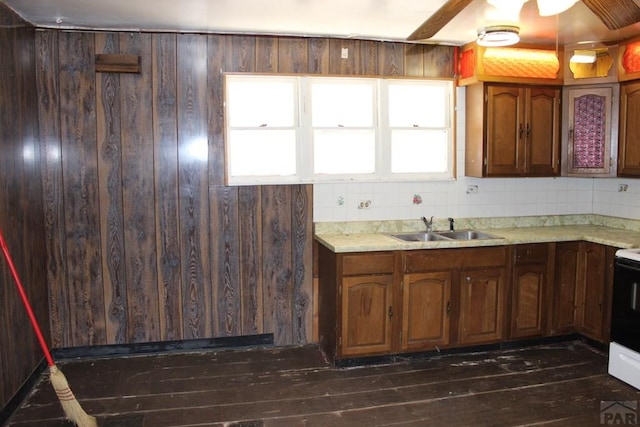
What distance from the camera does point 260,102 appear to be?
13.6 feet

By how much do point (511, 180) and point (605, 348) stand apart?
151 cm

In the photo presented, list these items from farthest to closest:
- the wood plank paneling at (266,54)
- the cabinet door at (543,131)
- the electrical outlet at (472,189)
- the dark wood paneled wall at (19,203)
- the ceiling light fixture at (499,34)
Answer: the electrical outlet at (472,189), the cabinet door at (543,131), the wood plank paneling at (266,54), the dark wood paneled wall at (19,203), the ceiling light fixture at (499,34)

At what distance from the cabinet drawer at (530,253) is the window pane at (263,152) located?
5.92 ft

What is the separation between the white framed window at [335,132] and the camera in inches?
162

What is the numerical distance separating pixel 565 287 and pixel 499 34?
2279 millimetres

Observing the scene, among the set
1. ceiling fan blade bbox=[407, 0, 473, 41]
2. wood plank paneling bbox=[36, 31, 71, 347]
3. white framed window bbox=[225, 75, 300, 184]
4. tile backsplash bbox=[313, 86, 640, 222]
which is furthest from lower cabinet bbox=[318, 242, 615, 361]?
wood plank paneling bbox=[36, 31, 71, 347]

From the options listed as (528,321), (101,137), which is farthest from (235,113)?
(528,321)

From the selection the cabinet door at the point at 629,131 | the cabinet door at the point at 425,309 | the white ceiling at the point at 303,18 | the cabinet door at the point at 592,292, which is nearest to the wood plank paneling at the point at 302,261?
the cabinet door at the point at 425,309

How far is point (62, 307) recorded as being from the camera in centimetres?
393

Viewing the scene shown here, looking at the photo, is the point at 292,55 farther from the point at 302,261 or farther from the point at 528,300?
the point at 528,300

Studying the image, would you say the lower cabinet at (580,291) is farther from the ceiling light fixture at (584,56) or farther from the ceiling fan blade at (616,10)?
the ceiling fan blade at (616,10)

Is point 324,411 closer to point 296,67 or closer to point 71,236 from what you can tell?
point 71,236

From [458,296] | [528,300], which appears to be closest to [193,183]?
[458,296]

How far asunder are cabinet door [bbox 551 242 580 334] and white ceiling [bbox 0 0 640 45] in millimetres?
1620
